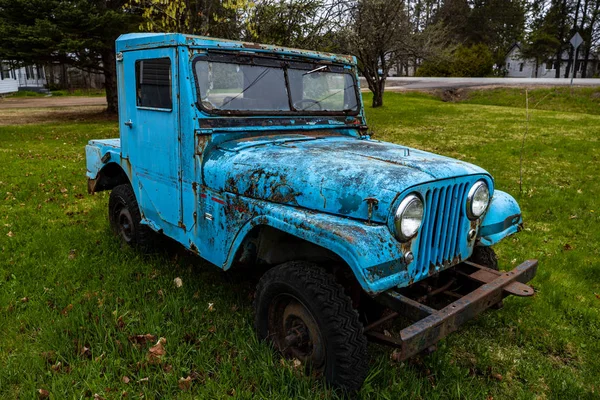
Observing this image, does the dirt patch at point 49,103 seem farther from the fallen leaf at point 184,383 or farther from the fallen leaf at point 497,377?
the fallen leaf at point 497,377

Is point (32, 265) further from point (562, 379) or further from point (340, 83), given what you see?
point (562, 379)

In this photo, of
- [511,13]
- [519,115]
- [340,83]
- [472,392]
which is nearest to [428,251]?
[472,392]

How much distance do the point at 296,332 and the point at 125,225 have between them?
2664 millimetres

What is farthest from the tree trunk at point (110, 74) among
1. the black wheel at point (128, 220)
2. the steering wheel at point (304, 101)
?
the steering wheel at point (304, 101)

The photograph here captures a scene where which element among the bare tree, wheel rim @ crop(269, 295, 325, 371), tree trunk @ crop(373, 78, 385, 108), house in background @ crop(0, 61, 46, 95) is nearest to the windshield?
wheel rim @ crop(269, 295, 325, 371)

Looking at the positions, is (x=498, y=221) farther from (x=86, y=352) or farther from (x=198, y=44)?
(x=86, y=352)

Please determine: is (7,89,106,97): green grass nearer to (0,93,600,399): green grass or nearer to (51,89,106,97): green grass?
(51,89,106,97): green grass

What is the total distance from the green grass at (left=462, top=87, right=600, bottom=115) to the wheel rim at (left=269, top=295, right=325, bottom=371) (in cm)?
1735

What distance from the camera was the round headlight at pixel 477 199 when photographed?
112 inches

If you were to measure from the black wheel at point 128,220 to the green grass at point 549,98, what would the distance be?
1677 cm

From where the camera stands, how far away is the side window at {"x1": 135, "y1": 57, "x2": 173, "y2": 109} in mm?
3465

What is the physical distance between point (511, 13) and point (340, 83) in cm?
5112

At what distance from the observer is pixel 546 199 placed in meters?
6.75

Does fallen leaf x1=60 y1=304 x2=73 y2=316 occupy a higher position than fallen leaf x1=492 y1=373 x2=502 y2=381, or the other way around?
fallen leaf x1=60 y1=304 x2=73 y2=316
